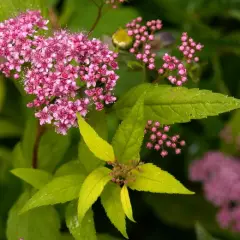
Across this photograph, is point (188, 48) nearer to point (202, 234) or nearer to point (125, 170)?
point (125, 170)

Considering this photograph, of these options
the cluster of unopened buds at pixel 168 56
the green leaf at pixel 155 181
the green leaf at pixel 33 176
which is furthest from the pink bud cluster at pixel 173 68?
the green leaf at pixel 33 176

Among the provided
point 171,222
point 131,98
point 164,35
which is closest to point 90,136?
point 131,98

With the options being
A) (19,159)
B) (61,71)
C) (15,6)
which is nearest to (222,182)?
(19,159)

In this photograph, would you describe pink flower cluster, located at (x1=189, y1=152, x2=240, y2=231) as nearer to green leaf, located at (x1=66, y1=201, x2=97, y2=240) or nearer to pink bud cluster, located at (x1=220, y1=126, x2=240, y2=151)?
pink bud cluster, located at (x1=220, y1=126, x2=240, y2=151)

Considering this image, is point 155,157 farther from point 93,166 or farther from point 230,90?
point 93,166

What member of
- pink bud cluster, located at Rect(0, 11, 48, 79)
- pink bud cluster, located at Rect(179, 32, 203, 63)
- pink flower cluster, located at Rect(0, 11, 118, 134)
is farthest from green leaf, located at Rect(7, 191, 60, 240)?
pink bud cluster, located at Rect(179, 32, 203, 63)
